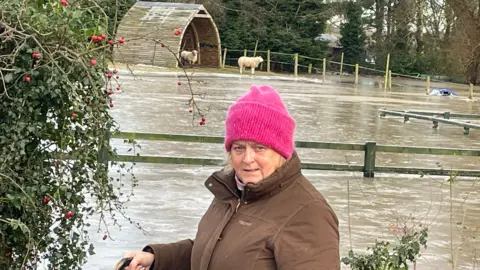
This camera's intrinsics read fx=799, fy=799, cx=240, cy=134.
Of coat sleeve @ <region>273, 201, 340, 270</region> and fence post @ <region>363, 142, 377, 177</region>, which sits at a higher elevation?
coat sleeve @ <region>273, 201, 340, 270</region>

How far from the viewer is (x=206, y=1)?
188 ft

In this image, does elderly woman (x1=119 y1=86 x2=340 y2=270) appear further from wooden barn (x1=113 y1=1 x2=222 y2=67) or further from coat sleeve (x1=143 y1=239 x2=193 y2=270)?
wooden barn (x1=113 y1=1 x2=222 y2=67)

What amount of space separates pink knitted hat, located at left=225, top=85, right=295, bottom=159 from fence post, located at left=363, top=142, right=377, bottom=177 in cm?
899

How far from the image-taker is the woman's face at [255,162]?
2.58 m

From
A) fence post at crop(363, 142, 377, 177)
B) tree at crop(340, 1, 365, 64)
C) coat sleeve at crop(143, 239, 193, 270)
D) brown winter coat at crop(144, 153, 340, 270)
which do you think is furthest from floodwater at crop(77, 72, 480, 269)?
tree at crop(340, 1, 365, 64)

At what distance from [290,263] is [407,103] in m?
29.2

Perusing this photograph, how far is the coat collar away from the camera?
2504 millimetres

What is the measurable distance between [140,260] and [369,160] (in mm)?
9232

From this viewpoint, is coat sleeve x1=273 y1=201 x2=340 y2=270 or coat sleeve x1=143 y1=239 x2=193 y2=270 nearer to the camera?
coat sleeve x1=273 y1=201 x2=340 y2=270

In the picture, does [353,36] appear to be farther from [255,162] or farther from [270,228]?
[270,228]

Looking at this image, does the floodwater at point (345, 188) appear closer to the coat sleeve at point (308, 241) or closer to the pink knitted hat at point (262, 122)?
the pink knitted hat at point (262, 122)

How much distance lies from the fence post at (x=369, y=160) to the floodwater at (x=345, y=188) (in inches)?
5.1

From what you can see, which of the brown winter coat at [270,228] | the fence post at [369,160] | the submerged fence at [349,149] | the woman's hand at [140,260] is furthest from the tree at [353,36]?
the brown winter coat at [270,228]

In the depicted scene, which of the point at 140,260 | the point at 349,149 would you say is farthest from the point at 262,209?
the point at 349,149
